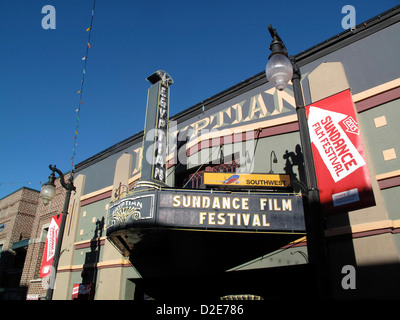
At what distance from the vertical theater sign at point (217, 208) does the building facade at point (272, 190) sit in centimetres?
25

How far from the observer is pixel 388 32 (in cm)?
1039

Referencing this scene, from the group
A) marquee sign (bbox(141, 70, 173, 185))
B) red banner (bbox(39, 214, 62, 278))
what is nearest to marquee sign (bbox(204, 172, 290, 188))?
marquee sign (bbox(141, 70, 173, 185))

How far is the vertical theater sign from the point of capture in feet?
28.7

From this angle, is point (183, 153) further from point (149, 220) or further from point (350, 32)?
point (350, 32)

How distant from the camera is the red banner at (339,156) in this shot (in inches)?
326

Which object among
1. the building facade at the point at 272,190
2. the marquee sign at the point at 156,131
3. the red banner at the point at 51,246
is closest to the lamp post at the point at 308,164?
the building facade at the point at 272,190

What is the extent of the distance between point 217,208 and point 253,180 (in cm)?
164

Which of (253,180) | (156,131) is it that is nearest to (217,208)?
(253,180)

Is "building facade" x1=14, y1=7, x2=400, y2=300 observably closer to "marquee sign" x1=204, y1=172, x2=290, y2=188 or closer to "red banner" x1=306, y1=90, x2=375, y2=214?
"marquee sign" x1=204, y1=172, x2=290, y2=188

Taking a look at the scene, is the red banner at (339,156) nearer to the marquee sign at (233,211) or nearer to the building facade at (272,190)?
the building facade at (272,190)

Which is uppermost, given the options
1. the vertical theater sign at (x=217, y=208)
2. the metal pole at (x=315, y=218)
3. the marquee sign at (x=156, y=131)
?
the marquee sign at (x=156, y=131)

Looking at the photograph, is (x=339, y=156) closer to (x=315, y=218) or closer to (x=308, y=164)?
(x=308, y=164)

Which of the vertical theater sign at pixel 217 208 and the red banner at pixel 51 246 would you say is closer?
the vertical theater sign at pixel 217 208
